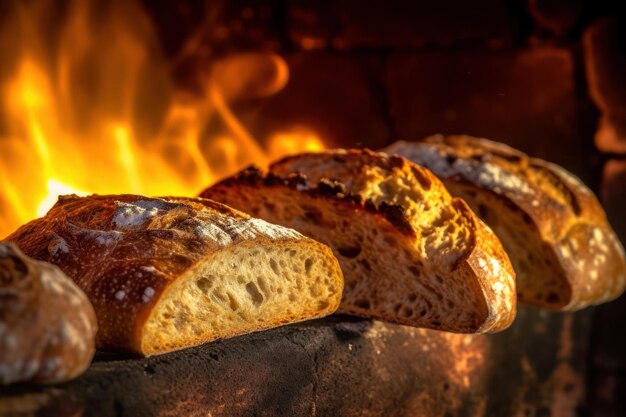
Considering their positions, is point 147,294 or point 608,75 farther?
point 608,75

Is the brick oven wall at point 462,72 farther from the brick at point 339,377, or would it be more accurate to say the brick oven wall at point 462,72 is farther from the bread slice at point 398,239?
the bread slice at point 398,239

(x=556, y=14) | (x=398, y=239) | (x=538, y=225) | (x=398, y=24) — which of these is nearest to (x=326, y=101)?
(x=398, y=24)

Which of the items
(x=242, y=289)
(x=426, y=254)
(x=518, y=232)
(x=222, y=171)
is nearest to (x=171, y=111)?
(x=222, y=171)

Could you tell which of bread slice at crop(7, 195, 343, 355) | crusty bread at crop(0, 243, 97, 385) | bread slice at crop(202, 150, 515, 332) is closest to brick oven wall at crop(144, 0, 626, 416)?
bread slice at crop(202, 150, 515, 332)

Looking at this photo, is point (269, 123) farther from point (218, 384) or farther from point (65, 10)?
point (218, 384)

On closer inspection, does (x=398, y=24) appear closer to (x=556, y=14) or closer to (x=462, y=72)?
(x=462, y=72)

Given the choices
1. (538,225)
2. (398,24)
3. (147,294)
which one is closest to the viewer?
(147,294)

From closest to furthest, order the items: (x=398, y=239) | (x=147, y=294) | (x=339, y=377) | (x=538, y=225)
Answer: (x=147, y=294)
(x=339, y=377)
(x=398, y=239)
(x=538, y=225)

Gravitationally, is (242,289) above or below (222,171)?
above
